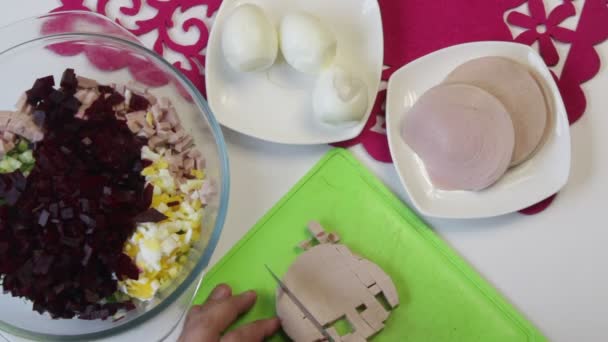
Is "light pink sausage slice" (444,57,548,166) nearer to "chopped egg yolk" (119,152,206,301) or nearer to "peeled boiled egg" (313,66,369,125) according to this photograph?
"peeled boiled egg" (313,66,369,125)

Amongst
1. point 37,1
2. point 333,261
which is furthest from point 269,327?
point 37,1

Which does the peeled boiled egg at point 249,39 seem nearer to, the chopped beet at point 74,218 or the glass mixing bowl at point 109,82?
the glass mixing bowl at point 109,82

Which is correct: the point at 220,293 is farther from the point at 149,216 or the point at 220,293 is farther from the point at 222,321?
the point at 149,216

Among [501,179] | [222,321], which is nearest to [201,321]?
[222,321]

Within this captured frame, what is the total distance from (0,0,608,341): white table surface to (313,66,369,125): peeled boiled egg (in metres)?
0.09

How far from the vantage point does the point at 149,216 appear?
0.79 m

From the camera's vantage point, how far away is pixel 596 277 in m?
0.94

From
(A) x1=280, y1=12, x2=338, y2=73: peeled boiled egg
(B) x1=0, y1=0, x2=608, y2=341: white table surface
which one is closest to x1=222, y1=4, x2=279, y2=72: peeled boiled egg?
(A) x1=280, y1=12, x2=338, y2=73: peeled boiled egg

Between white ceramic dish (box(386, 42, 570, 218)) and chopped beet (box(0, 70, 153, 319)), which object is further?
white ceramic dish (box(386, 42, 570, 218))

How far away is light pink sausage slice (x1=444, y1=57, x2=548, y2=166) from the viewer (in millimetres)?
900

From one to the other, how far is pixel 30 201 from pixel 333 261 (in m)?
0.46

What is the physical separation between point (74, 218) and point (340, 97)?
0.43 m

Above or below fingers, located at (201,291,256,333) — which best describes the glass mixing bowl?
above

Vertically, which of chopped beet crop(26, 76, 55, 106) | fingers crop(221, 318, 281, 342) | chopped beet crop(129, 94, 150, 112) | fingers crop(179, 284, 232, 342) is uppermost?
chopped beet crop(26, 76, 55, 106)
